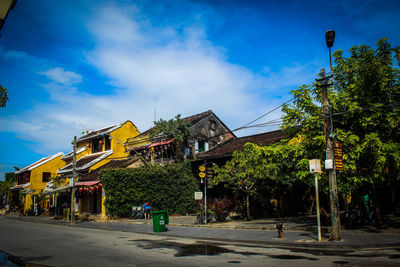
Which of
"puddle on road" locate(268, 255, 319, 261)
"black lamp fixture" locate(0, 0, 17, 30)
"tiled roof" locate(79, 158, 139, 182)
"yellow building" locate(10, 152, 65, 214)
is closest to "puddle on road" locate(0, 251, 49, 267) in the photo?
"puddle on road" locate(268, 255, 319, 261)

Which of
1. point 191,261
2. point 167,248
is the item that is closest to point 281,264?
point 191,261

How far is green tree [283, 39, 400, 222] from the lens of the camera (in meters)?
12.1

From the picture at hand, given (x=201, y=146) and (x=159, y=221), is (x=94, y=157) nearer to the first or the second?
(x=201, y=146)

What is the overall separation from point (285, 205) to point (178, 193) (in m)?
10.2

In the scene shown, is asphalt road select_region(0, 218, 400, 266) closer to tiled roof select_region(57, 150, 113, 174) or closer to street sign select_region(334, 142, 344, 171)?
street sign select_region(334, 142, 344, 171)

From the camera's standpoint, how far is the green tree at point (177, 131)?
96.6ft

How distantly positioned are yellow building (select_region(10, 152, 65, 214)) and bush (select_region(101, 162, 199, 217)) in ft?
59.9

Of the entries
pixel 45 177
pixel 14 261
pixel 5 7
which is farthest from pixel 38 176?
pixel 5 7

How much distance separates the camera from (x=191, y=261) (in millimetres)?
7602

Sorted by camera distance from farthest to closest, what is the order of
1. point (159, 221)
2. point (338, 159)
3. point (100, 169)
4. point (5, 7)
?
1. point (100, 169)
2. point (159, 221)
3. point (338, 159)
4. point (5, 7)

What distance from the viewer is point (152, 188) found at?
2650 centimetres

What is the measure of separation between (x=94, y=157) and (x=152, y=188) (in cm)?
1211

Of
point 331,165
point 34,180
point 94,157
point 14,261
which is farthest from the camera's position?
point 34,180

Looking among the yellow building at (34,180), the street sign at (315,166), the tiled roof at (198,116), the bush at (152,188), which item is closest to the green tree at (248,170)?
the street sign at (315,166)
